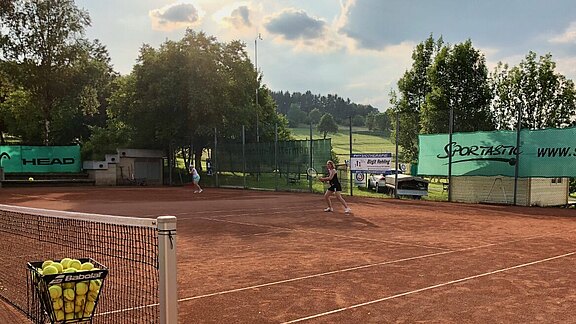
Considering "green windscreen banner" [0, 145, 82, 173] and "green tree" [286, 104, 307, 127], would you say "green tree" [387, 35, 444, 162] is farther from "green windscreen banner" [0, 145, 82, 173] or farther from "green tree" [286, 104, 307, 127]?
"green tree" [286, 104, 307, 127]

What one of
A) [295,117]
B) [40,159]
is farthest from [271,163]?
[295,117]

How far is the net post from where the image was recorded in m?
3.43

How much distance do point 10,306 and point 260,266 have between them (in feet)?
10.5

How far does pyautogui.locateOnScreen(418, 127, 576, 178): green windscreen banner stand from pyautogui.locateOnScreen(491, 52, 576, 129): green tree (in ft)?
31.1

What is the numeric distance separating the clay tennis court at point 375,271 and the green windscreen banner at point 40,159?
82.5 feet

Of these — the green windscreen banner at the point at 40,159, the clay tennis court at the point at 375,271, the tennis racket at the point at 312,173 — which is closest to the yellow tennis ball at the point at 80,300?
the clay tennis court at the point at 375,271

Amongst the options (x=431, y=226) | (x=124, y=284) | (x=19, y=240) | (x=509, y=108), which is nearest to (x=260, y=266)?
(x=124, y=284)

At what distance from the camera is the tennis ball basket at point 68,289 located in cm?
358

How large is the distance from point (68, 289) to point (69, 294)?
0.04 meters

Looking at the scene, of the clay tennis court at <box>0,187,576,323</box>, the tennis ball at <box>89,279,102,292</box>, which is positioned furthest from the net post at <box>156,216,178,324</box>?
the clay tennis court at <box>0,187,576,323</box>

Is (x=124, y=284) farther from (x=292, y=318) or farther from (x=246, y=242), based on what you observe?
(x=246, y=242)

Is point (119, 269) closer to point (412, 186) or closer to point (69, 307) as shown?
point (69, 307)

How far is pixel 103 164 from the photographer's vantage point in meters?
34.6

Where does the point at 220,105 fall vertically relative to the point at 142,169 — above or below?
above
